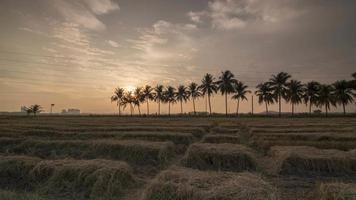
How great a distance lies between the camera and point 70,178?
845 centimetres

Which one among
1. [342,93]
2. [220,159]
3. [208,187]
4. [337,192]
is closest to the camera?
[337,192]

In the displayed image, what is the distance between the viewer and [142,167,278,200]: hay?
591cm

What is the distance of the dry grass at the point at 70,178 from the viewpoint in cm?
784

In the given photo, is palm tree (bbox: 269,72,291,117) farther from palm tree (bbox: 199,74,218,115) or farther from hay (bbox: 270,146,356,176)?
hay (bbox: 270,146,356,176)

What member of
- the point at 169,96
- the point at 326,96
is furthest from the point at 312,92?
the point at 169,96

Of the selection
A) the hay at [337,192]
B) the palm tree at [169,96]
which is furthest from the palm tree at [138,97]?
the hay at [337,192]

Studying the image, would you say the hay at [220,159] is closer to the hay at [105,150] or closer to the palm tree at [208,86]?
the hay at [105,150]

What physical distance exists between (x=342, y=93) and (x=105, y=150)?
261 ft

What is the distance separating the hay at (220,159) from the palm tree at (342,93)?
250 ft

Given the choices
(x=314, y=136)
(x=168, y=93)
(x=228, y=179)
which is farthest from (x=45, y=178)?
(x=168, y=93)

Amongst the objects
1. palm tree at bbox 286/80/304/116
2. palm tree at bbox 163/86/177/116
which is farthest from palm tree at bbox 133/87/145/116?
palm tree at bbox 286/80/304/116

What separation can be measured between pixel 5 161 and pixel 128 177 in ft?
16.7

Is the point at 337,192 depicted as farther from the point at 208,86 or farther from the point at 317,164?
the point at 208,86

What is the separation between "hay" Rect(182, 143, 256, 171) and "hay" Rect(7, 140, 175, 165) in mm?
1609
